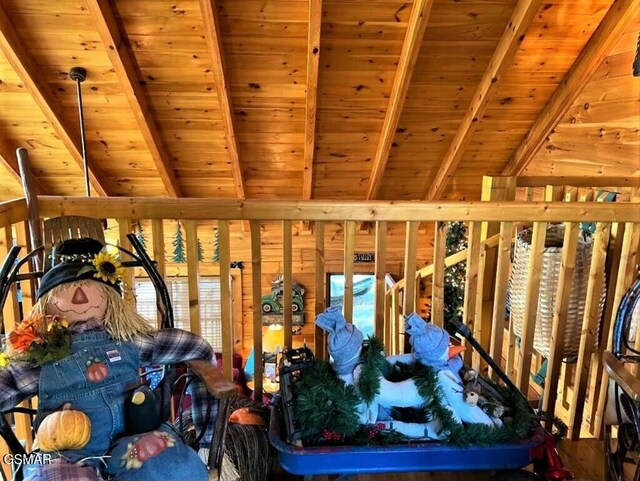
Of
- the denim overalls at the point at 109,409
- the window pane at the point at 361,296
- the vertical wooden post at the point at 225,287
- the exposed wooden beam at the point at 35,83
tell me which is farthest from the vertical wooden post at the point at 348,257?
the window pane at the point at 361,296

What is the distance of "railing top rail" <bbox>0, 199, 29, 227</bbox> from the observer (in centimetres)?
175

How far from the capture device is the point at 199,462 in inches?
55.0

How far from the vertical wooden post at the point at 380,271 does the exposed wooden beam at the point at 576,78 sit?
8.50ft

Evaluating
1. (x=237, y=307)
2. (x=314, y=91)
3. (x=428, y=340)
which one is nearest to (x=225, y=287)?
(x=428, y=340)

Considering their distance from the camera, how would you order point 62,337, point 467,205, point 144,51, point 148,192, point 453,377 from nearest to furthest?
point 62,337 < point 453,377 < point 467,205 < point 144,51 < point 148,192

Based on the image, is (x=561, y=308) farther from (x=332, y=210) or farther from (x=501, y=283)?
(x=332, y=210)

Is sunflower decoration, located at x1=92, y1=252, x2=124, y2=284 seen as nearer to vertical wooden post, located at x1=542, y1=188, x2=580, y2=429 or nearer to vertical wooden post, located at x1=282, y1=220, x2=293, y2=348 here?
vertical wooden post, located at x1=282, y1=220, x2=293, y2=348

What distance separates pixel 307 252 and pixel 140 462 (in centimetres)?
539

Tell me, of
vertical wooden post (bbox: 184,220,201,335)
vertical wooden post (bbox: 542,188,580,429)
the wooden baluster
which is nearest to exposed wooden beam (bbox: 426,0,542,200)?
vertical wooden post (bbox: 542,188,580,429)

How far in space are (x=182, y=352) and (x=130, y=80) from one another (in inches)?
108

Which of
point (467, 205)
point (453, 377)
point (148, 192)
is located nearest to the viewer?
point (453, 377)

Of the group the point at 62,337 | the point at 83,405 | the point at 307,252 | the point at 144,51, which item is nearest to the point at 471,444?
the point at 83,405

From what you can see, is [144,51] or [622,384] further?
[144,51]

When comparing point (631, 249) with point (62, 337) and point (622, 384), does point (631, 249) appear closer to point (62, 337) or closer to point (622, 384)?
point (622, 384)
